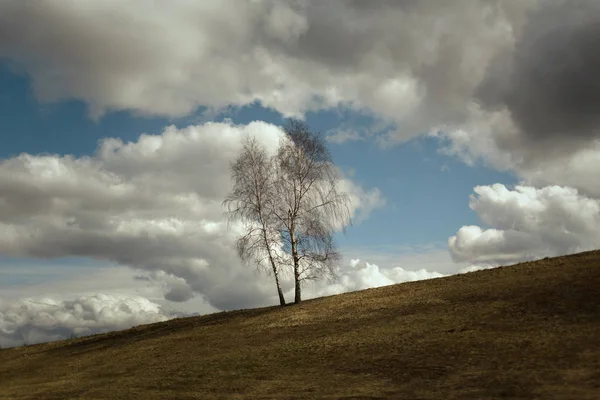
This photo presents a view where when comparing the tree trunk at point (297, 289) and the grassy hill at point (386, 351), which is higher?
the tree trunk at point (297, 289)

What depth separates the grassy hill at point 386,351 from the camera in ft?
48.7

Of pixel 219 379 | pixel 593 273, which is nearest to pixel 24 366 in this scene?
A: pixel 219 379

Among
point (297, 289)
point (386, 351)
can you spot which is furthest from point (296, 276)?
point (386, 351)

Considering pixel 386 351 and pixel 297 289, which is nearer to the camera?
pixel 386 351

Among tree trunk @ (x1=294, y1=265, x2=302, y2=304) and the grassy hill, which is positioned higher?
tree trunk @ (x1=294, y1=265, x2=302, y2=304)

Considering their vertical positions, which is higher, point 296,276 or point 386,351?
point 296,276

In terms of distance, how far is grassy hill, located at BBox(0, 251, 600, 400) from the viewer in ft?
48.7

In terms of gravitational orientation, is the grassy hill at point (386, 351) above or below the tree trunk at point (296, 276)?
below

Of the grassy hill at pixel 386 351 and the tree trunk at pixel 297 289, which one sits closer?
the grassy hill at pixel 386 351

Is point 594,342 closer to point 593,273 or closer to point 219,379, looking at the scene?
point 593,273

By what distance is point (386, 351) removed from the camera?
19578 millimetres

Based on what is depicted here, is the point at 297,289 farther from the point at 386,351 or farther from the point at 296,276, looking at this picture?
the point at 386,351

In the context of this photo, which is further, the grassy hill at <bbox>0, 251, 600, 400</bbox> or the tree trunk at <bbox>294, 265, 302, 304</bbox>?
the tree trunk at <bbox>294, 265, 302, 304</bbox>

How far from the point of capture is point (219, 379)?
1933cm
